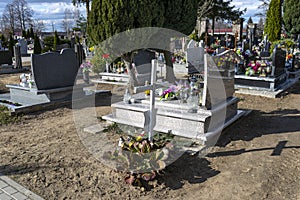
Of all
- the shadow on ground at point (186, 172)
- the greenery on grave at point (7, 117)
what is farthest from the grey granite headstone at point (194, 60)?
the shadow on ground at point (186, 172)

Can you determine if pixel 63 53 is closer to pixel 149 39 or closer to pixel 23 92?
pixel 23 92

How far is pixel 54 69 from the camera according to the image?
7.18 meters

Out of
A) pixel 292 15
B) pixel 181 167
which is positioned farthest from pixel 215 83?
pixel 292 15

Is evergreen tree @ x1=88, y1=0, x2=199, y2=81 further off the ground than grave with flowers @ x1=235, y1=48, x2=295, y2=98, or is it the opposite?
evergreen tree @ x1=88, y1=0, x2=199, y2=81

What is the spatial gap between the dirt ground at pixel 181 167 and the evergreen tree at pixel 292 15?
14868mm

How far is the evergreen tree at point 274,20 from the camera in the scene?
608 inches

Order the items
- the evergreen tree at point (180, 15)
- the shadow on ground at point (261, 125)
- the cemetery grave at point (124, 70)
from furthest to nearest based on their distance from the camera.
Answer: the cemetery grave at point (124, 70)
the evergreen tree at point (180, 15)
the shadow on ground at point (261, 125)

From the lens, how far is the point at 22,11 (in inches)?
1921

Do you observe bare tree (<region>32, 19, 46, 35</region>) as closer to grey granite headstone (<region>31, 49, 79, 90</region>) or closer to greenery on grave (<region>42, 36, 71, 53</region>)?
greenery on grave (<region>42, 36, 71, 53</region>)

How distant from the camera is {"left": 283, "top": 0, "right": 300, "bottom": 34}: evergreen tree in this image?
17.9 metres

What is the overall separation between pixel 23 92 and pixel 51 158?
3970 millimetres

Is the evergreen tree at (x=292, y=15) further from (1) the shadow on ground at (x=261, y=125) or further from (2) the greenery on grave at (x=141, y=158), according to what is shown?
(2) the greenery on grave at (x=141, y=158)

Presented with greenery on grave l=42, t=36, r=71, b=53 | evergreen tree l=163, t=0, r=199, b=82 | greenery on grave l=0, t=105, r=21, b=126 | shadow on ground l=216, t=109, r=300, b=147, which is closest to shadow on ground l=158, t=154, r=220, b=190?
shadow on ground l=216, t=109, r=300, b=147

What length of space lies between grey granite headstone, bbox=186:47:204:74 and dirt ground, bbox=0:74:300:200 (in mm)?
6349
